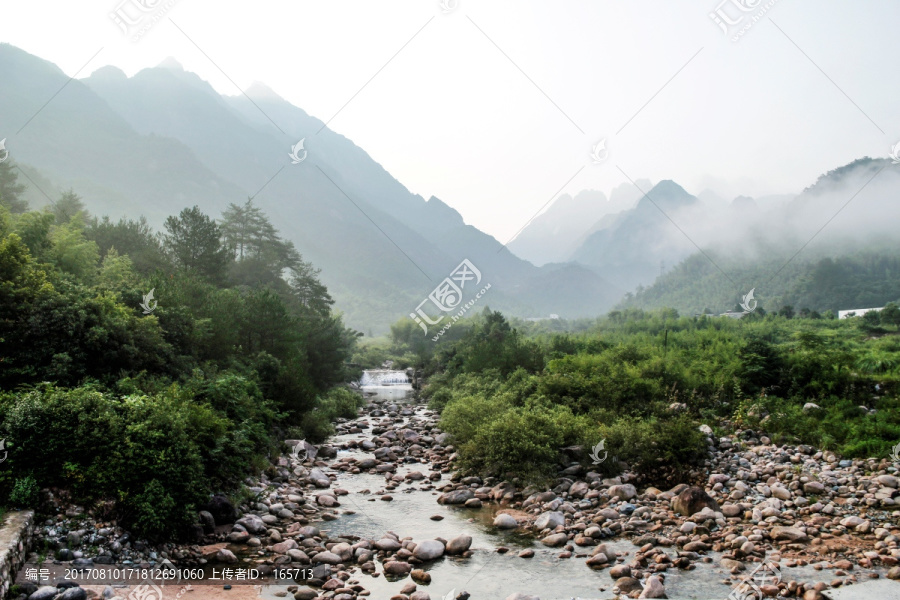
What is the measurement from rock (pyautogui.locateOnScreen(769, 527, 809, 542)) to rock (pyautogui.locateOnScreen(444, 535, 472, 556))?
487 cm

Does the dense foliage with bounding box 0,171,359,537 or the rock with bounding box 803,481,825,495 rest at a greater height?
the dense foliage with bounding box 0,171,359,537

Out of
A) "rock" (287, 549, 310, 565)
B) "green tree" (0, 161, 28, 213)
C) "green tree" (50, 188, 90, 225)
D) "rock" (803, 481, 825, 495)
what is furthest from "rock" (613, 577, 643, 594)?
"green tree" (0, 161, 28, 213)

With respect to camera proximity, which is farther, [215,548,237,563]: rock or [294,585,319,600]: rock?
[215,548,237,563]: rock

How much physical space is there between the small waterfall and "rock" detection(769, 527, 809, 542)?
38.3 meters

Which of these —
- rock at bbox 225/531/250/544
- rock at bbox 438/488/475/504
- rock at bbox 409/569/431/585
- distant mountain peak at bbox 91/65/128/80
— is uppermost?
distant mountain peak at bbox 91/65/128/80

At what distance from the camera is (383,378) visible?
48.7m

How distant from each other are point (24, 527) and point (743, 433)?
49.3ft

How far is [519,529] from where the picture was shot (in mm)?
10203

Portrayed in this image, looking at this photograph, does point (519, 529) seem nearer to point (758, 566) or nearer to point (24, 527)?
point (758, 566)

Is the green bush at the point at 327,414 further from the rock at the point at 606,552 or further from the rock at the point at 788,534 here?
the rock at the point at 788,534

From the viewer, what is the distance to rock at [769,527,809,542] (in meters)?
8.75

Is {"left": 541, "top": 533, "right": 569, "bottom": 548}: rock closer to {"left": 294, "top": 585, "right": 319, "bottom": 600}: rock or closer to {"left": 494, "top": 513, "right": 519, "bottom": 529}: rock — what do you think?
{"left": 494, "top": 513, "right": 519, "bottom": 529}: rock

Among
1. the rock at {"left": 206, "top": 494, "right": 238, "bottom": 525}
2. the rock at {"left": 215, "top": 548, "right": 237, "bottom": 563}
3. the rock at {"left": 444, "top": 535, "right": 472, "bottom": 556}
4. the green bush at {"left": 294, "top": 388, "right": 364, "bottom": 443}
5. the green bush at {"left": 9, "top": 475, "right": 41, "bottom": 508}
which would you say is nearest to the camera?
the green bush at {"left": 9, "top": 475, "right": 41, "bottom": 508}

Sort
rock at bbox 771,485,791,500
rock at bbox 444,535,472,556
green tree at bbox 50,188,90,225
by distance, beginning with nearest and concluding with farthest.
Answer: rock at bbox 444,535,472,556 < rock at bbox 771,485,791,500 < green tree at bbox 50,188,90,225
